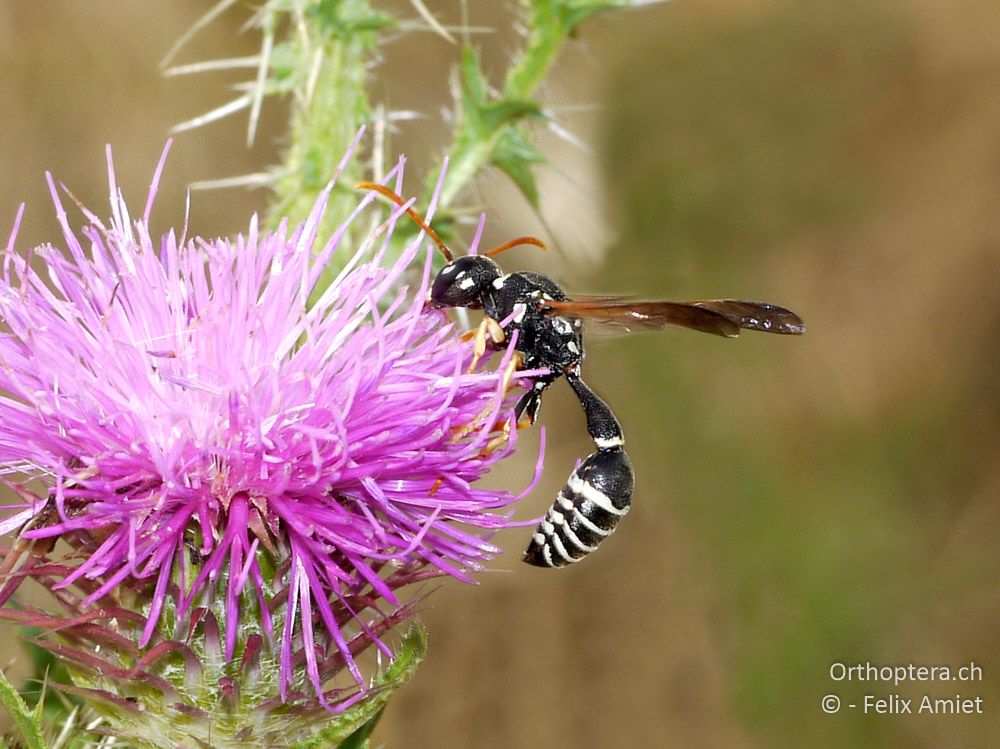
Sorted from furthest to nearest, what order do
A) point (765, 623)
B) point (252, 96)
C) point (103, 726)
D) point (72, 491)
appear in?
point (765, 623)
point (252, 96)
point (103, 726)
point (72, 491)

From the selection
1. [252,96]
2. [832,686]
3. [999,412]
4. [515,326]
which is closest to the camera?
[515,326]

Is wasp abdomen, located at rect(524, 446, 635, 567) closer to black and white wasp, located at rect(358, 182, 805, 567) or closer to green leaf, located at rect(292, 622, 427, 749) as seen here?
black and white wasp, located at rect(358, 182, 805, 567)

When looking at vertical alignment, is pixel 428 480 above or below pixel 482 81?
below

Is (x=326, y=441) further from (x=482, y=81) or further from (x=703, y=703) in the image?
(x=703, y=703)

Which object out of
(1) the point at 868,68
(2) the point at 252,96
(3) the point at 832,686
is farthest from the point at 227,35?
(3) the point at 832,686

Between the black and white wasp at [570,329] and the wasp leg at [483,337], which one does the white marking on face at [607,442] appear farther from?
the wasp leg at [483,337]
